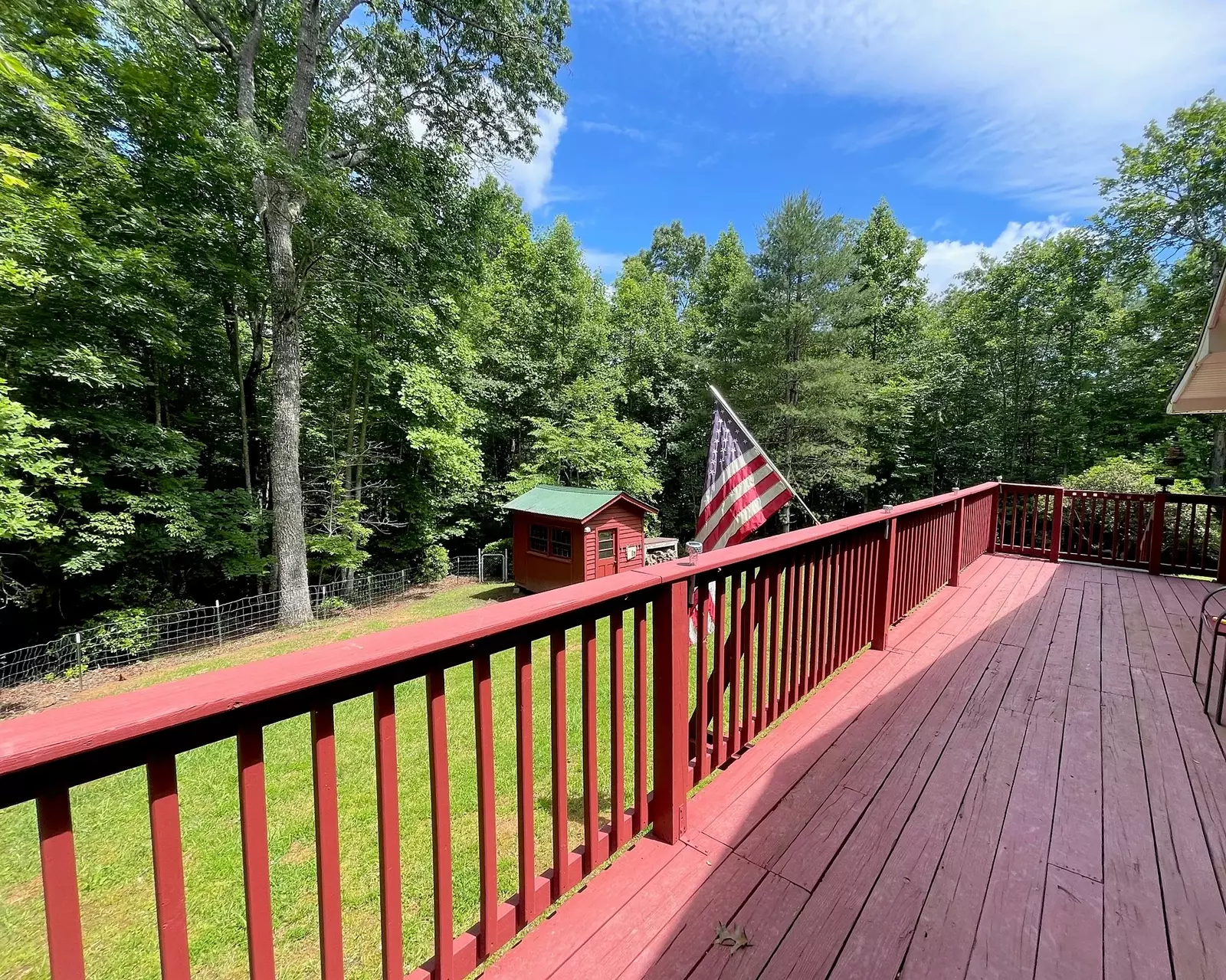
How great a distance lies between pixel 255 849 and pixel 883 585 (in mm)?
3297

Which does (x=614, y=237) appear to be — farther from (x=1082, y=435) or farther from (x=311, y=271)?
(x=1082, y=435)

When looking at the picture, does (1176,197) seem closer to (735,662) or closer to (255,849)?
(735,662)

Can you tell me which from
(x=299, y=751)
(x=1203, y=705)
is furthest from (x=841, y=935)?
(x=299, y=751)

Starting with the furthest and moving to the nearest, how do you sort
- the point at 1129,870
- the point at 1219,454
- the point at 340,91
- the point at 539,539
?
the point at 539,539, the point at 1219,454, the point at 340,91, the point at 1129,870

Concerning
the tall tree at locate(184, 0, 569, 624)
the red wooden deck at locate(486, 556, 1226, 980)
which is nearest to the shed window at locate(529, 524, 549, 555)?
the tall tree at locate(184, 0, 569, 624)

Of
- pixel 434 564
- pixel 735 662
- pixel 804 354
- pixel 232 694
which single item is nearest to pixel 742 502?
pixel 735 662

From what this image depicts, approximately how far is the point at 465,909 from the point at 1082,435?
17650 mm

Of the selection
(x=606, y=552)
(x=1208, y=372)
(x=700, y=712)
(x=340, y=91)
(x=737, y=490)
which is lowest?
(x=606, y=552)

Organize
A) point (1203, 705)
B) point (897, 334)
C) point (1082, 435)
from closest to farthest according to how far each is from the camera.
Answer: point (1203, 705) < point (1082, 435) < point (897, 334)

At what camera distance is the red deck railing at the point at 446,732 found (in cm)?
65

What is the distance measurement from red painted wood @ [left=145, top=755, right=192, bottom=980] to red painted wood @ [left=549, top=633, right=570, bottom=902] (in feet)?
2.42

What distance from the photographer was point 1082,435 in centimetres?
Answer: 1348

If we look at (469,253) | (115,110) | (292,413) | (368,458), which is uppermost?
(115,110)

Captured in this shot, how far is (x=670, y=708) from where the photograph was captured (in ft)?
5.34
